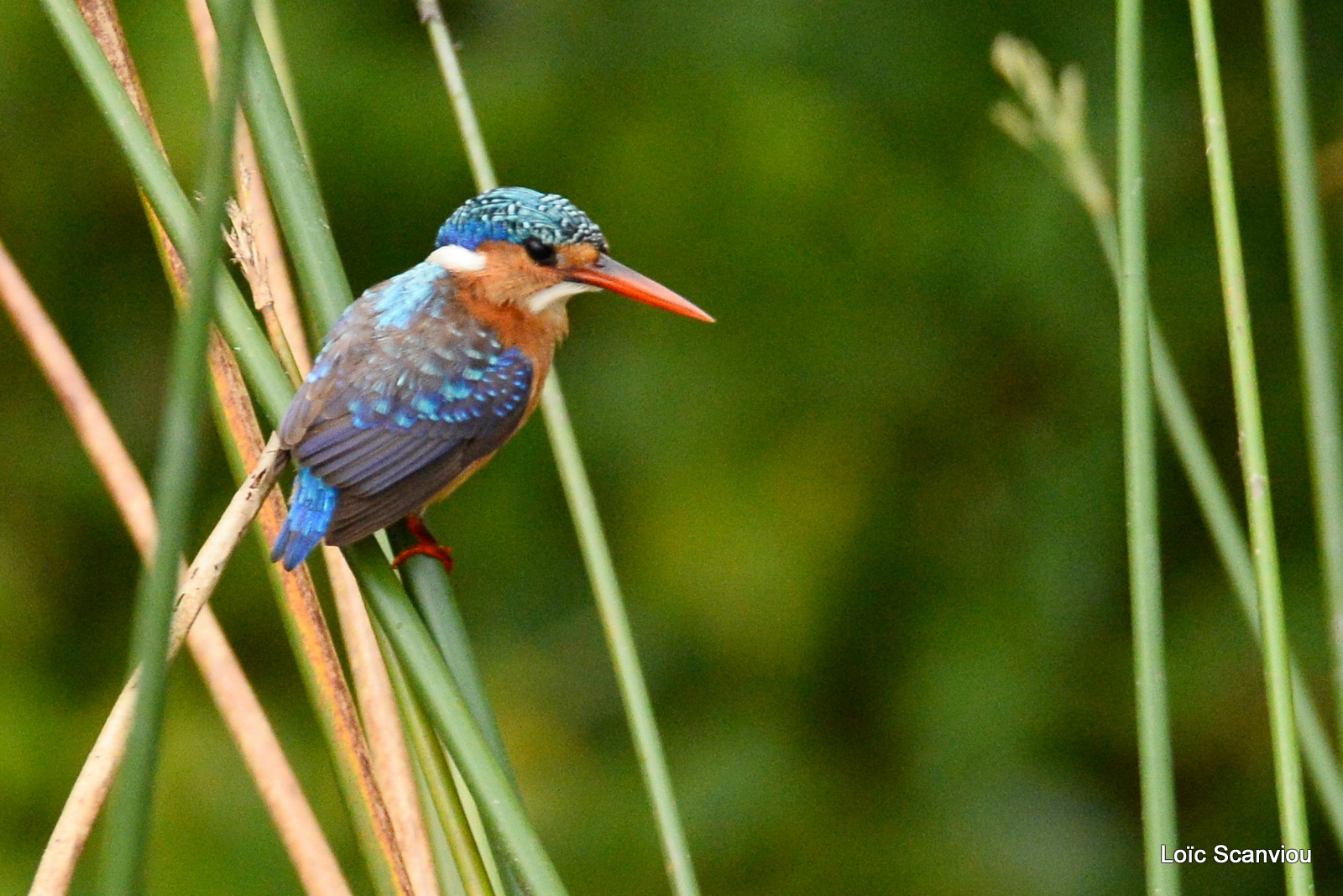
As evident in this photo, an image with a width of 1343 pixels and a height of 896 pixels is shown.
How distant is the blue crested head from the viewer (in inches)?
85.1

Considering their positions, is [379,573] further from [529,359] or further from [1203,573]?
[1203,573]

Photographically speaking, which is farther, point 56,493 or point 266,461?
point 56,493

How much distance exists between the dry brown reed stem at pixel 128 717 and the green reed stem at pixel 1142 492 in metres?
0.84

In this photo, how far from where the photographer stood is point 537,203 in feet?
7.15

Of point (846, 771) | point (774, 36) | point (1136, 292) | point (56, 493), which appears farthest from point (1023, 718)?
point (56, 493)

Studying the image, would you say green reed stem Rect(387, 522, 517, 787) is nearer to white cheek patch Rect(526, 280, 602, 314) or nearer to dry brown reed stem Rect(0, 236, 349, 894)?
dry brown reed stem Rect(0, 236, 349, 894)

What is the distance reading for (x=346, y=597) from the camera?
5.47 ft

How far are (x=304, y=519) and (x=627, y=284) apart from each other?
27.6 inches

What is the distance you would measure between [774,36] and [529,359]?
134 cm

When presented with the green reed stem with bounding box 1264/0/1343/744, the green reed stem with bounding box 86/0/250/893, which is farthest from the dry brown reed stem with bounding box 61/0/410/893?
the green reed stem with bounding box 1264/0/1343/744

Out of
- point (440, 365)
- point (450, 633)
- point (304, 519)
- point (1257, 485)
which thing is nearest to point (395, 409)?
point (440, 365)

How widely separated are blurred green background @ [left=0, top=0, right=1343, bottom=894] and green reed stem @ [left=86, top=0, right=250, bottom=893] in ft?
7.15

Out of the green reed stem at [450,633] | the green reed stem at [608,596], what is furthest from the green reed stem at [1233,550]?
the green reed stem at [450,633]

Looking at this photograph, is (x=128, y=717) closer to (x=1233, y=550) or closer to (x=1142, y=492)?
→ (x=1142, y=492)
